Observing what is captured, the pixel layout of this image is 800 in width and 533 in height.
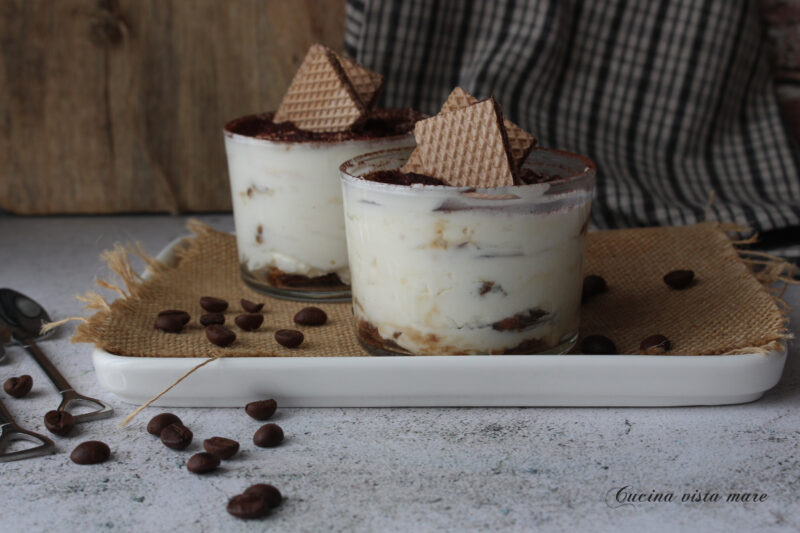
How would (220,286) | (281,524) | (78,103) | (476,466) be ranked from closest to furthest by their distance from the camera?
(281,524) < (476,466) < (220,286) < (78,103)

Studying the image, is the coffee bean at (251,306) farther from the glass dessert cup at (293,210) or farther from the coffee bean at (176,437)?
the coffee bean at (176,437)

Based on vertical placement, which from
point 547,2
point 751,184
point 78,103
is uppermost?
point 547,2

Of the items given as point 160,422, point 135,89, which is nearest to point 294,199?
point 160,422

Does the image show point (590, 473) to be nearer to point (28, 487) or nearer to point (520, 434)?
point (520, 434)

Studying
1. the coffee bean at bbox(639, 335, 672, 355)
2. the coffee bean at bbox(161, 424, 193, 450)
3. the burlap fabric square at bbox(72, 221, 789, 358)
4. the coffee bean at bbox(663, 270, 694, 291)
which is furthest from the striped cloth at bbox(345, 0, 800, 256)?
the coffee bean at bbox(161, 424, 193, 450)

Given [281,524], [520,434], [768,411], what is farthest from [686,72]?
[281,524]

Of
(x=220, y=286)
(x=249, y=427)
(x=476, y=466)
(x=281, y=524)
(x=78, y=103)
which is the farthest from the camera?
(x=78, y=103)

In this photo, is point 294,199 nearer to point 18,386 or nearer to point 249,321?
point 249,321

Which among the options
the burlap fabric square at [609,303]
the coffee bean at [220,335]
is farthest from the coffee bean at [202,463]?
the coffee bean at [220,335]
